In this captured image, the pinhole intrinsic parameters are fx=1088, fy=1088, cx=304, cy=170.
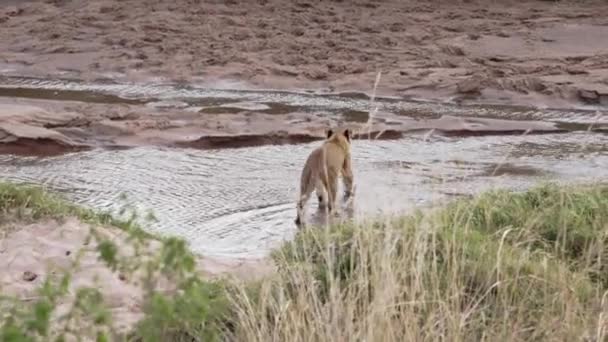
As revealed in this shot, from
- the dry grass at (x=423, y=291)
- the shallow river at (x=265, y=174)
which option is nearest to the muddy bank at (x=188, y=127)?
the shallow river at (x=265, y=174)

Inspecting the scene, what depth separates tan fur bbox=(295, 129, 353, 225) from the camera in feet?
26.4

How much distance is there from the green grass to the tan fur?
2.32m

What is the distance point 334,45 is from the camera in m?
16.9

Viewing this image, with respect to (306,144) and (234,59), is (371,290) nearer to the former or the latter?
(306,144)

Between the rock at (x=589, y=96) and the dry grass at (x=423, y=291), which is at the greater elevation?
the dry grass at (x=423, y=291)

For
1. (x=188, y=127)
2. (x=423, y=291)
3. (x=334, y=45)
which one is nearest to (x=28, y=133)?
(x=188, y=127)

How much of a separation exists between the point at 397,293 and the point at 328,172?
3.92 meters

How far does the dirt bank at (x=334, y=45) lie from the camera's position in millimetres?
14836

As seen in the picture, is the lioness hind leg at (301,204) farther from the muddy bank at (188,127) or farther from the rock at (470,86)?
→ the rock at (470,86)

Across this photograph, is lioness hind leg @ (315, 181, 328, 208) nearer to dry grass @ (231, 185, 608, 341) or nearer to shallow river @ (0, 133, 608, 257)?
shallow river @ (0, 133, 608, 257)

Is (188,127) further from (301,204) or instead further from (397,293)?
(397,293)

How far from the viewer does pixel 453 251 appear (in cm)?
476

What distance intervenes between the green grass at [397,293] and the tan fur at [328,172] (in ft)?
7.61

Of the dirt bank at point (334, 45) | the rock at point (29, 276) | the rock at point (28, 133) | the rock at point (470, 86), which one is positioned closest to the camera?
the rock at point (29, 276)
